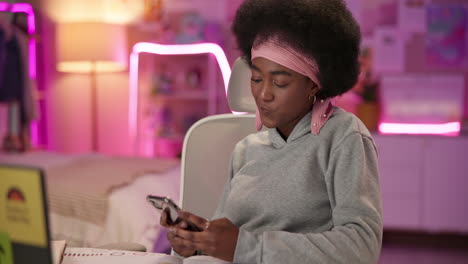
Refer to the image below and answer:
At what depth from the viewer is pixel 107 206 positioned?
2207 mm

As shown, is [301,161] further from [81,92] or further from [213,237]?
[81,92]

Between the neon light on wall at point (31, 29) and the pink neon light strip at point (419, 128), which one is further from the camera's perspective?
A: the neon light on wall at point (31, 29)

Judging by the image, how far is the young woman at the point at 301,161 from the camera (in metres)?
0.89

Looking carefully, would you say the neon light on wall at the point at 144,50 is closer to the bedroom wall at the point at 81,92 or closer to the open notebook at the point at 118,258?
the bedroom wall at the point at 81,92

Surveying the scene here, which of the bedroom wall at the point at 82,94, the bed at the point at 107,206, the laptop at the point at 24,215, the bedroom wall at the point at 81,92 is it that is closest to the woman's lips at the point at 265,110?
the laptop at the point at 24,215

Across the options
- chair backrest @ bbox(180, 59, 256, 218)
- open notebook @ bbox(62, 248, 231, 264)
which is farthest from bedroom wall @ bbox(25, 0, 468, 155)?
open notebook @ bbox(62, 248, 231, 264)

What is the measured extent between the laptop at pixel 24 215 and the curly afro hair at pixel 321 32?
60cm

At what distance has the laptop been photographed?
552 millimetres

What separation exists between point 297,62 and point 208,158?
1.77 ft

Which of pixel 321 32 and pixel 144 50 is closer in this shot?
pixel 321 32

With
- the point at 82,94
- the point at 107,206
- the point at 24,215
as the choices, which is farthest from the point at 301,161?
the point at 82,94

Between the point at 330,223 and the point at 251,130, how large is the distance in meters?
0.47

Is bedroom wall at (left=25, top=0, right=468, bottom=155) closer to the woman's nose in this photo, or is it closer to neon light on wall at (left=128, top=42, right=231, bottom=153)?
neon light on wall at (left=128, top=42, right=231, bottom=153)

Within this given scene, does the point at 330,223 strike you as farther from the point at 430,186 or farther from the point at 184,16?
the point at 184,16
